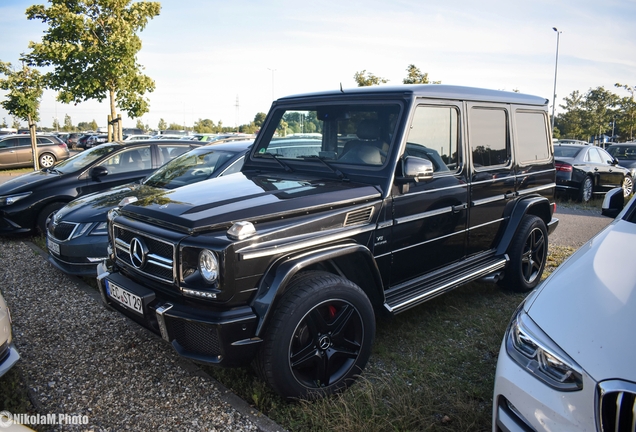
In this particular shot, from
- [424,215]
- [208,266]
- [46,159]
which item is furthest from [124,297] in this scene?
[46,159]

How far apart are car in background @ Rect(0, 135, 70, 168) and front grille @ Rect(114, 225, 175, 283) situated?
19433 mm

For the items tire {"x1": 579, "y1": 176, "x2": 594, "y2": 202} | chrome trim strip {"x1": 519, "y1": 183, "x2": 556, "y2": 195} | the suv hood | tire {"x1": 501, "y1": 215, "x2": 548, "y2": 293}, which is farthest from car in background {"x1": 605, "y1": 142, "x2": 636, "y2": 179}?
the suv hood

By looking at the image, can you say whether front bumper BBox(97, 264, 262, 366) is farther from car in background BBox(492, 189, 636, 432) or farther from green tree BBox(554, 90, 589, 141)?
green tree BBox(554, 90, 589, 141)

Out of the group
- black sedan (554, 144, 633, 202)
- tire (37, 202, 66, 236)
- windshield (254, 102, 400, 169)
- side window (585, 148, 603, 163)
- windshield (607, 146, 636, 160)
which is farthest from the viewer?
windshield (607, 146, 636, 160)

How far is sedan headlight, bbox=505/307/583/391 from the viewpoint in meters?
1.96

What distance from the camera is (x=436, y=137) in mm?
3945

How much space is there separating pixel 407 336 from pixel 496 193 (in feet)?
5.50

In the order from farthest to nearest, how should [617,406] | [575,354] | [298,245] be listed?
[298,245] < [575,354] < [617,406]

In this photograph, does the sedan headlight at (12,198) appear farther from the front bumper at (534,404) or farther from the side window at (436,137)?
the front bumper at (534,404)

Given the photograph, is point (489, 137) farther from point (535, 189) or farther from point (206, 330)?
point (206, 330)

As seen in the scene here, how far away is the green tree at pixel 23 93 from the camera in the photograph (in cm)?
1652

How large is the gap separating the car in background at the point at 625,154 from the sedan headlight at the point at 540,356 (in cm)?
1552

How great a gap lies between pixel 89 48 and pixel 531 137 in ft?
42.4

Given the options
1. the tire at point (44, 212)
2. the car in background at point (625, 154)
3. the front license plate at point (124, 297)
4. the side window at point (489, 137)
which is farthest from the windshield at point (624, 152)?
the front license plate at point (124, 297)
